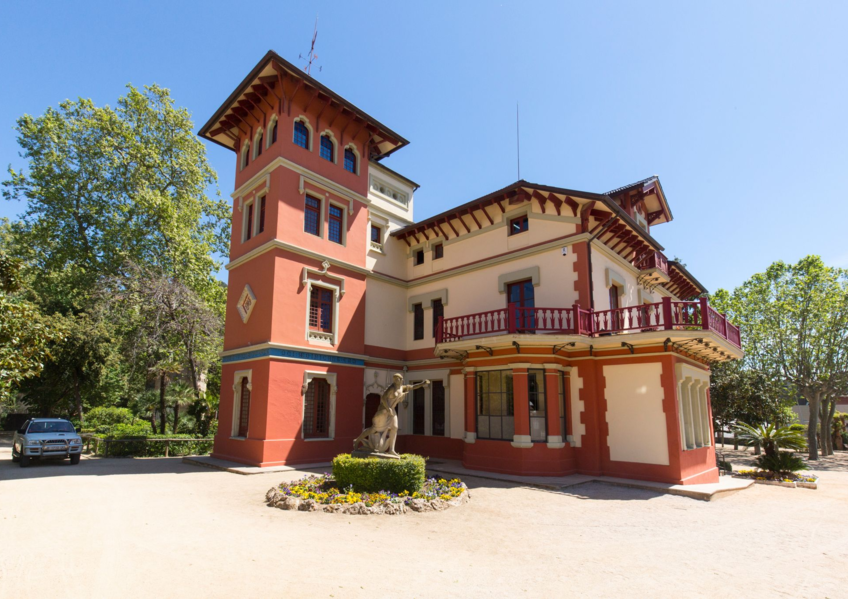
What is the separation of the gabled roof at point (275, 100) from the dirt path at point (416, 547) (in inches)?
570

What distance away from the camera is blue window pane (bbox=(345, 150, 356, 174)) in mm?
20828

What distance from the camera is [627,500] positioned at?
39.2ft

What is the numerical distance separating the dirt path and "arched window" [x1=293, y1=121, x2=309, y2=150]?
12.9 metres

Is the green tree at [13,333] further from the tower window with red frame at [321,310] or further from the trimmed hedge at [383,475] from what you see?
the tower window with red frame at [321,310]

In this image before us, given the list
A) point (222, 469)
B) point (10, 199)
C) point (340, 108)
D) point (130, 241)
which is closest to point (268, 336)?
point (222, 469)

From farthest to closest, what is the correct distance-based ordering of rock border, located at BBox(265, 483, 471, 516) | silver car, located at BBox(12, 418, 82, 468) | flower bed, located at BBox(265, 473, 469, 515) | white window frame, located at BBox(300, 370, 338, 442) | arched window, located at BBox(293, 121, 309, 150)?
1. arched window, located at BBox(293, 121, 309, 150)
2. white window frame, located at BBox(300, 370, 338, 442)
3. silver car, located at BBox(12, 418, 82, 468)
4. flower bed, located at BBox(265, 473, 469, 515)
5. rock border, located at BBox(265, 483, 471, 516)

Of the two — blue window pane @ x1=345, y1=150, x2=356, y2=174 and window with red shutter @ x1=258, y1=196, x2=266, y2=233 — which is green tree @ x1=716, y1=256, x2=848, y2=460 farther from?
window with red shutter @ x1=258, y1=196, x2=266, y2=233

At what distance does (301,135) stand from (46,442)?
14.4 meters

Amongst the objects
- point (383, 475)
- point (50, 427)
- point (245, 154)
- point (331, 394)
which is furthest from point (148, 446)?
point (383, 475)

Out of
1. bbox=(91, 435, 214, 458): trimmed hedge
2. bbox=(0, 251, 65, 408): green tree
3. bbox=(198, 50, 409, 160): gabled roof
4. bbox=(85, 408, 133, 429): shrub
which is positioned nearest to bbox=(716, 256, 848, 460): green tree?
bbox=(198, 50, 409, 160): gabled roof

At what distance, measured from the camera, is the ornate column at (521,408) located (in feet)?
49.3

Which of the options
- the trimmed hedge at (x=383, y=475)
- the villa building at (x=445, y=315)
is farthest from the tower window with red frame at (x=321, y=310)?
the trimmed hedge at (x=383, y=475)

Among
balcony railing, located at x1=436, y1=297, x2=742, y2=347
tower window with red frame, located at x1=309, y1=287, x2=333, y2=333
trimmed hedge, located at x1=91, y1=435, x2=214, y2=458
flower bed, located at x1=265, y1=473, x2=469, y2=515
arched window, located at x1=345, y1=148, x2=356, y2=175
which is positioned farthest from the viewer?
arched window, located at x1=345, y1=148, x2=356, y2=175

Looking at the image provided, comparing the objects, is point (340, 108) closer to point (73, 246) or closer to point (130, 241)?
point (130, 241)
